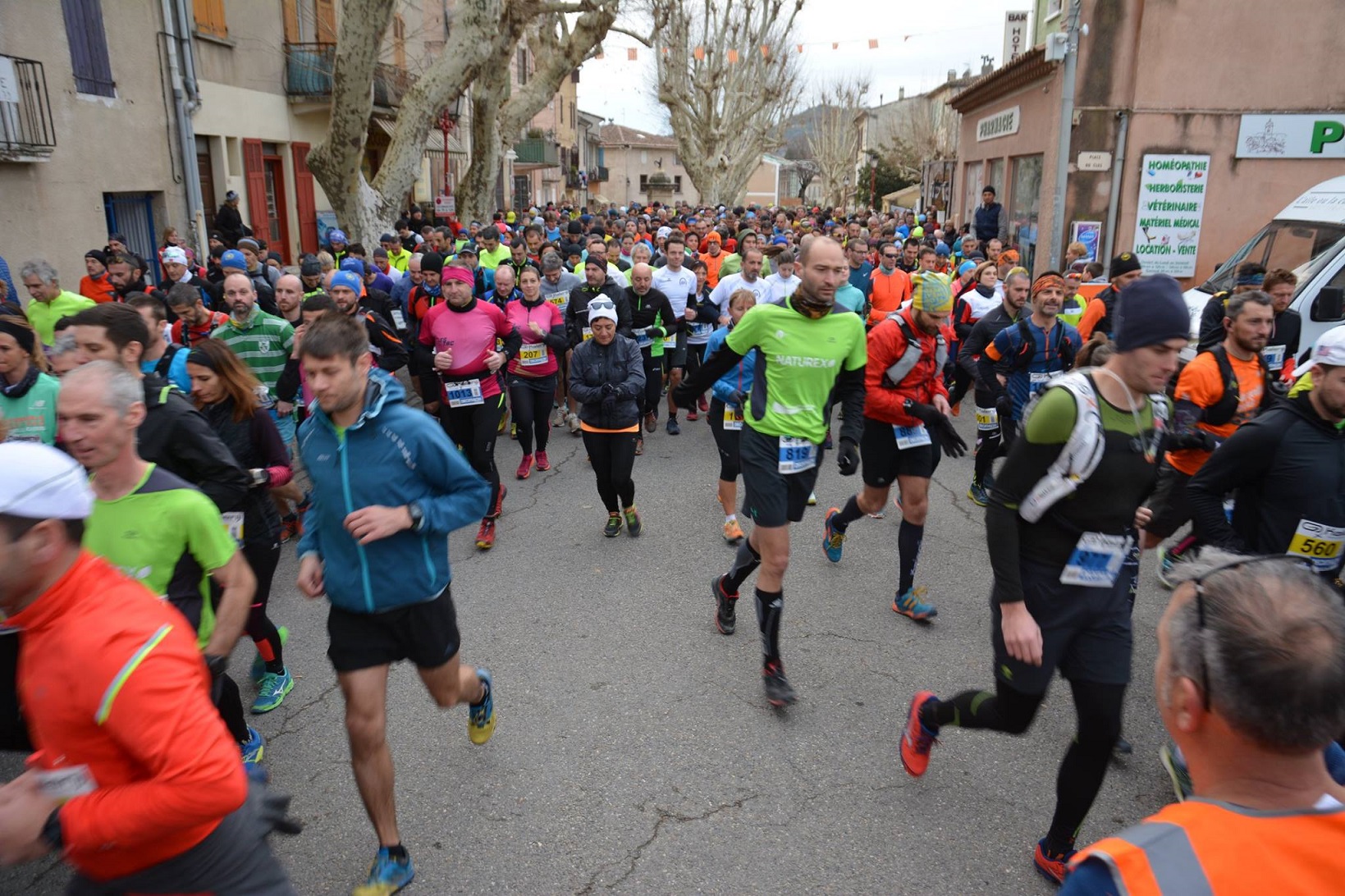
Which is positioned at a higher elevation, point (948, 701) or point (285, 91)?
point (285, 91)

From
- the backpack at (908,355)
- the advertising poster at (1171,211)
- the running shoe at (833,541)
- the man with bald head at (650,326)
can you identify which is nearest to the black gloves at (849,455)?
the backpack at (908,355)

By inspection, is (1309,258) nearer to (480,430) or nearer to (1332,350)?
(1332,350)

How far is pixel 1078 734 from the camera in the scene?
121 inches

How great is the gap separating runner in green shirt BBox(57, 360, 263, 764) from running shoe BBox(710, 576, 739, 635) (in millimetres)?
2732

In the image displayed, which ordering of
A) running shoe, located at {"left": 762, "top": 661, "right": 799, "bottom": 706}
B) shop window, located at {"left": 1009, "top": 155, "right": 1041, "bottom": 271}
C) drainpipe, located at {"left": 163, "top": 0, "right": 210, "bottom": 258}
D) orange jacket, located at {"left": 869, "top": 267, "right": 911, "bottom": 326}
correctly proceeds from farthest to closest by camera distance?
shop window, located at {"left": 1009, "top": 155, "right": 1041, "bottom": 271}, drainpipe, located at {"left": 163, "top": 0, "right": 210, "bottom": 258}, orange jacket, located at {"left": 869, "top": 267, "right": 911, "bottom": 326}, running shoe, located at {"left": 762, "top": 661, "right": 799, "bottom": 706}

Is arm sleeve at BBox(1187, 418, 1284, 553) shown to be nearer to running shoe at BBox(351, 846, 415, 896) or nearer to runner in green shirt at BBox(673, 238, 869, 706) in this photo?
runner in green shirt at BBox(673, 238, 869, 706)

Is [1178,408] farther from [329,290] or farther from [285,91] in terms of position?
[285,91]

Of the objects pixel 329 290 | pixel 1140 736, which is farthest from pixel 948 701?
pixel 329 290

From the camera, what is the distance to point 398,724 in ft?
14.2

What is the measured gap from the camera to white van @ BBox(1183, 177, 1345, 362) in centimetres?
793

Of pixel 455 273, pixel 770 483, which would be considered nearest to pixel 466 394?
pixel 455 273

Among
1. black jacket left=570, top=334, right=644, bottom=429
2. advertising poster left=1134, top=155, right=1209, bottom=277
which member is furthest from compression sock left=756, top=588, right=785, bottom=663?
advertising poster left=1134, top=155, right=1209, bottom=277

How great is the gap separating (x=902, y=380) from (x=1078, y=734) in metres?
2.59

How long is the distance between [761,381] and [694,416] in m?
6.49
